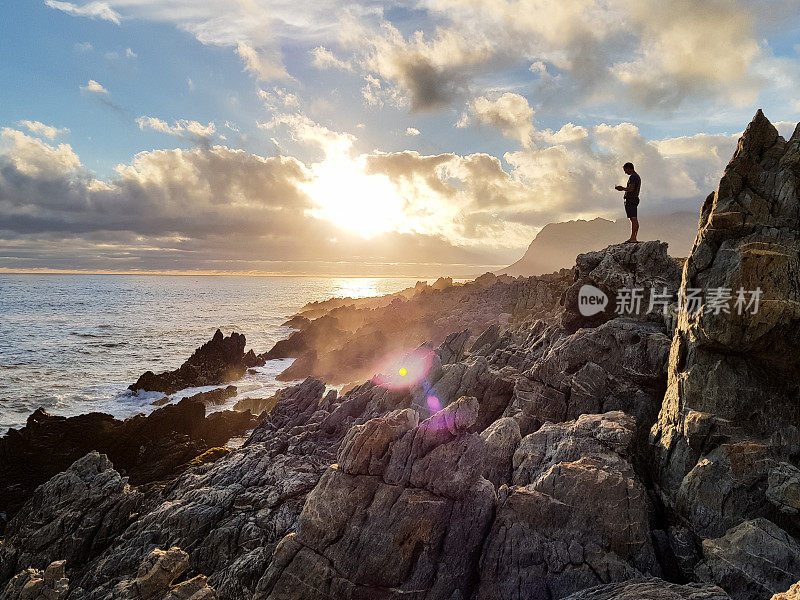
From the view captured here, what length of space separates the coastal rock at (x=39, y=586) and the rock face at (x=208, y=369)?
1583 inches

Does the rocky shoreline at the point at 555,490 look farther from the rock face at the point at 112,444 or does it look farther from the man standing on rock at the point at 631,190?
the rock face at the point at 112,444

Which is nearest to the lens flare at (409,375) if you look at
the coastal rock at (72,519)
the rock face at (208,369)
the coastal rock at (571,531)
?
the coastal rock at (571,531)

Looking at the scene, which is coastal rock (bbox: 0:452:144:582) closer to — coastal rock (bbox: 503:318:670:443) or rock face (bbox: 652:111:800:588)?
coastal rock (bbox: 503:318:670:443)

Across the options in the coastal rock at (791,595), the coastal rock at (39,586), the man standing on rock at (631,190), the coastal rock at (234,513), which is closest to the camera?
the coastal rock at (791,595)

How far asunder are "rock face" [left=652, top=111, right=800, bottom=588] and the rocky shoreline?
6 cm

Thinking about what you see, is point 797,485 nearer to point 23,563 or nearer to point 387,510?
point 387,510

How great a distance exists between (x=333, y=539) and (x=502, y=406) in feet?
39.0

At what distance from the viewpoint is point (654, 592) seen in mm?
8820

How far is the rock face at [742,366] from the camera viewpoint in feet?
41.3

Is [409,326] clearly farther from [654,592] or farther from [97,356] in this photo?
[654,592]

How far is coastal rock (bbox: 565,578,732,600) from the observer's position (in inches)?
337

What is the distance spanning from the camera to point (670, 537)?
503 inches

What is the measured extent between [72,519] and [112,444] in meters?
14.0

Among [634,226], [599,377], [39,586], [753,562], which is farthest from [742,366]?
[39,586]
